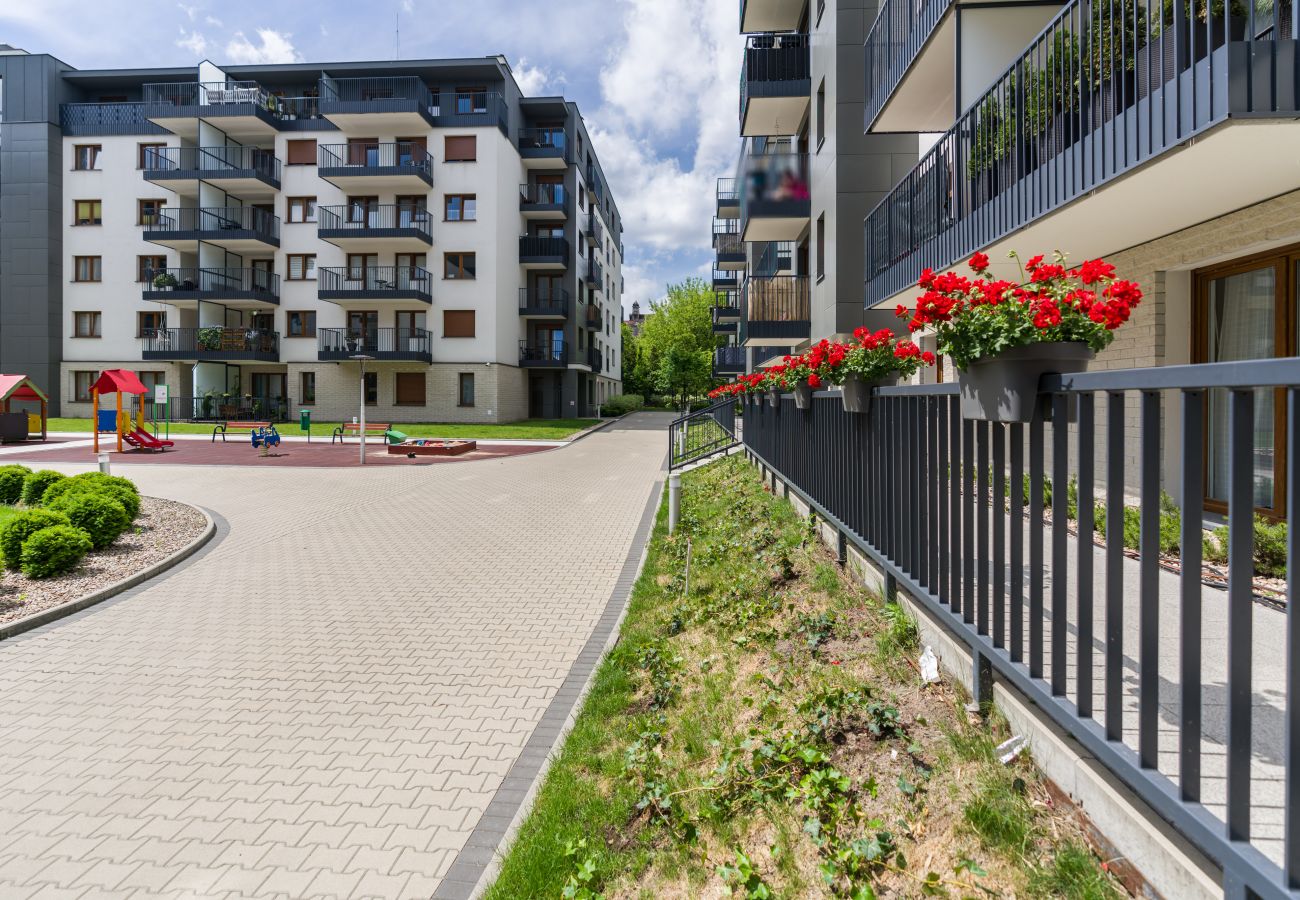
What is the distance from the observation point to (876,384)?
498cm

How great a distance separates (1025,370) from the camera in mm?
2650

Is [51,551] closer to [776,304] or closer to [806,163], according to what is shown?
[776,304]

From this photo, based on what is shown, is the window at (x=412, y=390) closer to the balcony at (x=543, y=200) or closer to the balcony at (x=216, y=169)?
the balcony at (x=543, y=200)

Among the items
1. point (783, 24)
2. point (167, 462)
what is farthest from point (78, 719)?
point (783, 24)

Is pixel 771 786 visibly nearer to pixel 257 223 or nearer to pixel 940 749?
pixel 940 749

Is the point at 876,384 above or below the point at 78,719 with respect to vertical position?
above

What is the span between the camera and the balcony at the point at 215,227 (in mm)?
35312

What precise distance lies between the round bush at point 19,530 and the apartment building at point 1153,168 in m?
11.1

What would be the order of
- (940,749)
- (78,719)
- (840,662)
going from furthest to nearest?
(78,719) → (840,662) → (940,749)

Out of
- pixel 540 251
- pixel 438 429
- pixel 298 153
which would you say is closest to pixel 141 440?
pixel 438 429

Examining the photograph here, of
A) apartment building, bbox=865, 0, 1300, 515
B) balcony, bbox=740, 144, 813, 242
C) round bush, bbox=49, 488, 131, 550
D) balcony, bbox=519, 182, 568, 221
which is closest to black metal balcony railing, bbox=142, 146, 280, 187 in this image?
balcony, bbox=519, 182, 568, 221

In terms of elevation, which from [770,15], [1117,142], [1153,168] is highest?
[770,15]

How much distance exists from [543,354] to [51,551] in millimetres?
33880

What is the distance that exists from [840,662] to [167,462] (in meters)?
21.8
